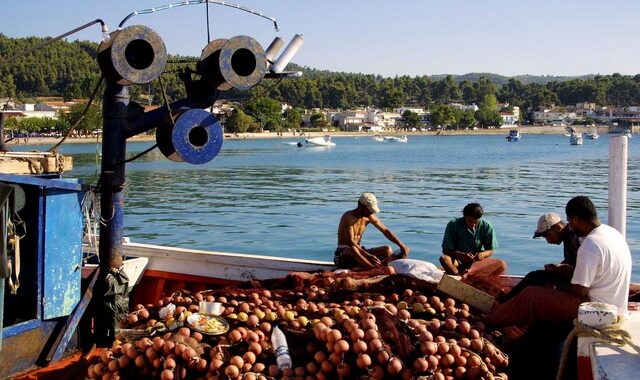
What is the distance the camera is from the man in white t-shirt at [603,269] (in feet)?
17.2

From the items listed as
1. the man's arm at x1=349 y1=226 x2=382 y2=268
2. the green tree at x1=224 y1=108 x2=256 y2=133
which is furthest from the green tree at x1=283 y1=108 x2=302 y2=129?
the man's arm at x1=349 y1=226 x2=382 y2=268

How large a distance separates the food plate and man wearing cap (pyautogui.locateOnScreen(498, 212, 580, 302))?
2360 millimetres

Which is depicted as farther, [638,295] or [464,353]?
[638,295]

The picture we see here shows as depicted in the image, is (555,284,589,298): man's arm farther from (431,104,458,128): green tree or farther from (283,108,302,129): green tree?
(431,104,458,128): green tree

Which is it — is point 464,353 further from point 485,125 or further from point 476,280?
point 485,125

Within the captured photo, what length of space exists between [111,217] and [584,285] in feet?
12.5

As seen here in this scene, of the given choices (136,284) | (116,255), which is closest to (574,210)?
(116,255)

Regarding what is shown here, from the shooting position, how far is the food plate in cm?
542

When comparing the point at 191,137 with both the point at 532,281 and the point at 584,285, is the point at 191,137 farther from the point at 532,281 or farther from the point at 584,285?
the point at 584,285

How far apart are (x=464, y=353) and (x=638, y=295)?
2.48 m

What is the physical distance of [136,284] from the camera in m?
7.98

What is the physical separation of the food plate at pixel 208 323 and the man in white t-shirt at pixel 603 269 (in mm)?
2554

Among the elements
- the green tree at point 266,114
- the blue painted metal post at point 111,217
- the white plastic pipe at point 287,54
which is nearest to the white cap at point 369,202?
the white plastic pipe at point 287,54

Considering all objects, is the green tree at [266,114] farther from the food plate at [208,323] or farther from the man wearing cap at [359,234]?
the food plate at [208,323]
